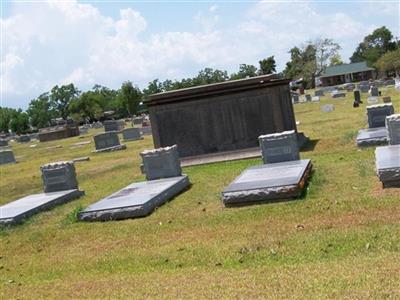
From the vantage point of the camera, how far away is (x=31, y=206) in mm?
11102

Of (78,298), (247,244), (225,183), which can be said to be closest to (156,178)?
(225,183)

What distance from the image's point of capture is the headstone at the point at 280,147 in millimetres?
11883

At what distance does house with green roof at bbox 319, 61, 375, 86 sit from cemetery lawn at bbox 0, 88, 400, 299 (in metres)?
109

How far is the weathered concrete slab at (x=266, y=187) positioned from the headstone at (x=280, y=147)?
5.18 feet

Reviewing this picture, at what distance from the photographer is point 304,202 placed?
8.61 meters

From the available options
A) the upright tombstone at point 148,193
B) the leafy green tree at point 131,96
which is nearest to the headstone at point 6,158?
the upright tombstone at point 148,193

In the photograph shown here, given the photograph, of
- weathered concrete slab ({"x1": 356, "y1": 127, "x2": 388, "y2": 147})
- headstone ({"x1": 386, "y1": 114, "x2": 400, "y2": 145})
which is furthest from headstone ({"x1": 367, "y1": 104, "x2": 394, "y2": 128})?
headstone ({"x1": 386, "y1": 114, "x2": 400, "y2": 145})

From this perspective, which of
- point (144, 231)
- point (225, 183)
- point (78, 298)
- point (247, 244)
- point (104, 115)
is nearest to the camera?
point (78, 298)

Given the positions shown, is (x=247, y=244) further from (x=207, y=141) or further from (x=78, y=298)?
(x=207, y=141)

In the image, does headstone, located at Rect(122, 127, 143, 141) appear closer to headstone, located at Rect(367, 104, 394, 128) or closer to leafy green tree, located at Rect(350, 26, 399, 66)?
headstone, located at Rect(367, 104, 394, 128)

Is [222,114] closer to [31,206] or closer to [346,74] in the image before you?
[31,206]

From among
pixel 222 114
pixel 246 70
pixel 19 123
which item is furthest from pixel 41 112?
pixel 222 114

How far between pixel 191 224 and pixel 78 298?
9.60 ft

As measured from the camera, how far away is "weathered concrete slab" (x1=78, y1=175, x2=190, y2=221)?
31.1 feet
